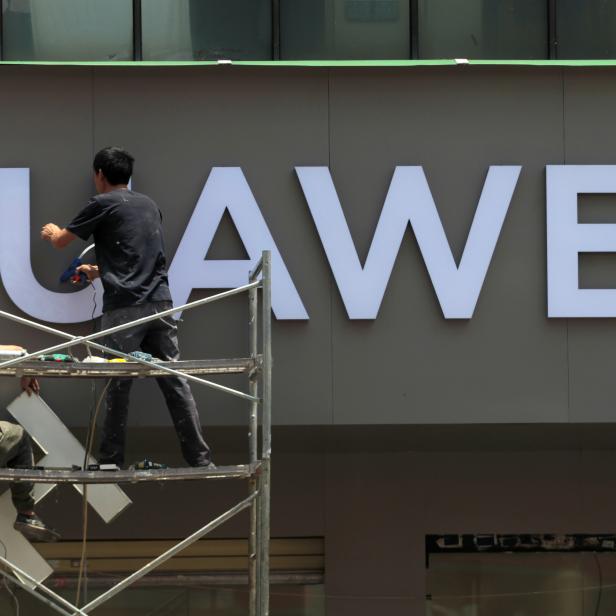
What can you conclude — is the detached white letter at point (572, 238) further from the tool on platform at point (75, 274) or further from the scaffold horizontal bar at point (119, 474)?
the tool on platform at point (75, 274)

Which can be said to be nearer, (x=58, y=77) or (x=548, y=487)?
(x=58, y=77)

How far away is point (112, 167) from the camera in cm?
806

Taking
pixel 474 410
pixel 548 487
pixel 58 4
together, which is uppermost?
pixel 58 4

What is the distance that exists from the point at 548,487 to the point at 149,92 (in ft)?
12.8

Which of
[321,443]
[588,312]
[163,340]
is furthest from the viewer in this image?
[321,443]

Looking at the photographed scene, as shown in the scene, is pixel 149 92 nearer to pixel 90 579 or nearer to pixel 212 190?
pixel 212 190

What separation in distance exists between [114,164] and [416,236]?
6.33ft

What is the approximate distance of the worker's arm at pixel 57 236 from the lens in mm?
7934

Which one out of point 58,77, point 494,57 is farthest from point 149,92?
point 494,57

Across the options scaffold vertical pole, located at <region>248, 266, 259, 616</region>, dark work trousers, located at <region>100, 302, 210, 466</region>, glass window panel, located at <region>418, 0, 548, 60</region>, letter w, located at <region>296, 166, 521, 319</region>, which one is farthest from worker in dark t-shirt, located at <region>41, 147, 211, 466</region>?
glass window panel, located at <region>418, 0, 548, 60</region>

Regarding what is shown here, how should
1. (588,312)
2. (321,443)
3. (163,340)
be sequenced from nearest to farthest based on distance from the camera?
(163,340), (588,312), (321,443)

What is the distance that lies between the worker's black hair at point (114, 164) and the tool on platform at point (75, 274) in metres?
0.59

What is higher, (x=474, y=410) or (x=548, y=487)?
(x=474, y=410)

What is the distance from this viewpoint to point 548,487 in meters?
9.70
